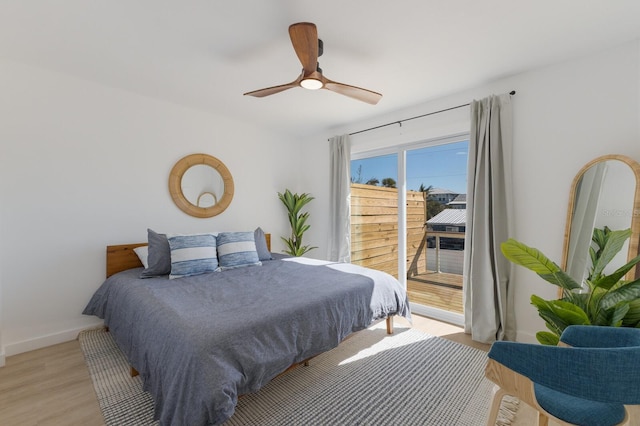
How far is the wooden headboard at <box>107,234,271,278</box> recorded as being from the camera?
2.89 meters

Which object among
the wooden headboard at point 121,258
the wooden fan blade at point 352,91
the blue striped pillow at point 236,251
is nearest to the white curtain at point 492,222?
the wooden fan blade at point 352,91

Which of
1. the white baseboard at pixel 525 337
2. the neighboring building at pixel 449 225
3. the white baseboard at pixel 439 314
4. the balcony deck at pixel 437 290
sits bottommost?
the white baseboard at pixel 439 314

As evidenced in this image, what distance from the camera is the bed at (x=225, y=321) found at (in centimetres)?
136

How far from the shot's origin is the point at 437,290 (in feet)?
11.5

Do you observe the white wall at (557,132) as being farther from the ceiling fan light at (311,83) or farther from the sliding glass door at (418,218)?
the ceiling fan light at (311,83)

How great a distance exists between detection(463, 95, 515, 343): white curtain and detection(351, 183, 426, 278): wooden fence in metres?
0.84

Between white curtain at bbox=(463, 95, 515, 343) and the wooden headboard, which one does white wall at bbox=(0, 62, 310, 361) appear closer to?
the wooden headboard

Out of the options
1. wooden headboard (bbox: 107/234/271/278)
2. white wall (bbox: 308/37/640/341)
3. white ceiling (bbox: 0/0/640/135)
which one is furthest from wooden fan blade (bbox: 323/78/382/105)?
wooden headboard (bbox: 107/234/271/278)

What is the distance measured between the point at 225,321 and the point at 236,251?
152 centimetres

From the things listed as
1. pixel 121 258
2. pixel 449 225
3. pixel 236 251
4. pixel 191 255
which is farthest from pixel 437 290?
pixel 121 258

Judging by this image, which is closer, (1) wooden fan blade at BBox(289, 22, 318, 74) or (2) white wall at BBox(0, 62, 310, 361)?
(1) wooden fan blade at BBox(289, 22, 318, 74)

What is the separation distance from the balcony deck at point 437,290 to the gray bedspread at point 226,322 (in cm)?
90

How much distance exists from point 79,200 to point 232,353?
2.45 meters

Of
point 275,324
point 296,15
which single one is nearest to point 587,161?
point 296,15
